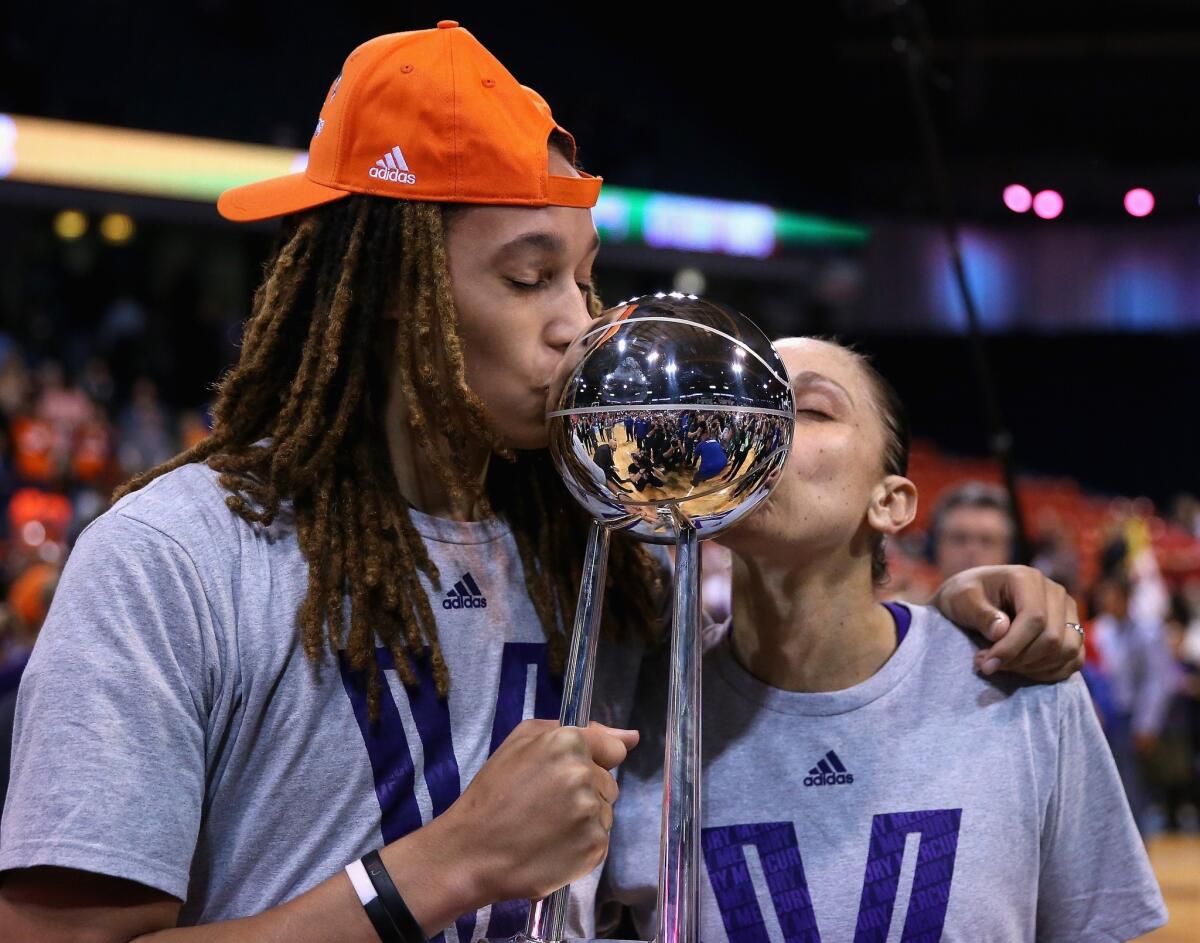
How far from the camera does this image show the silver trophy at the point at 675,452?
1040mm

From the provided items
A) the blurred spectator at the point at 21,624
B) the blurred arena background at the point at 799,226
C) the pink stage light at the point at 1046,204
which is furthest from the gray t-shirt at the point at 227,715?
the blurred arena background at the point at 799,226

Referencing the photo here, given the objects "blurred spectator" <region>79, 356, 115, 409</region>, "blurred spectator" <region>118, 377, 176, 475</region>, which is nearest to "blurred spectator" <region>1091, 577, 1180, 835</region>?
"blurred spectator" <region>118, 377, 176, 475</region>

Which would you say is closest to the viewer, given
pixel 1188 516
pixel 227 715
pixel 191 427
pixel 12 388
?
pixel 227 715

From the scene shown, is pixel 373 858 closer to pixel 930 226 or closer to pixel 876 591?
pixel 876 591

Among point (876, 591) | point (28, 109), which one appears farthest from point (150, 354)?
point (876, 591)

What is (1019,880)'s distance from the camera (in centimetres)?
Answer: 155

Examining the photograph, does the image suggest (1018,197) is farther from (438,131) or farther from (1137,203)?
(438,131)

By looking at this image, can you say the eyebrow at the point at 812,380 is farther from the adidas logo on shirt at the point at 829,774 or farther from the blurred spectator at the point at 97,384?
the blurred spectator at the point at 97,384

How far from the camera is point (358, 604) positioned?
4.34 feet

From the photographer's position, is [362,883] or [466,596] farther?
[466,596]

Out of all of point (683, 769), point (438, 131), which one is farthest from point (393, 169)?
point (683, 769)

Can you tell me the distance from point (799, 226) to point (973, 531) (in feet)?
36.4

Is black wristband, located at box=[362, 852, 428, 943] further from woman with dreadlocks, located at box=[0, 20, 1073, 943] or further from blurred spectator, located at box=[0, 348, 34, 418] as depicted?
blurred spectator, located at box=[0, 348, 34, 418]

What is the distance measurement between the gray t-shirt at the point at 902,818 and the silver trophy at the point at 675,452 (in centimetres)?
49
